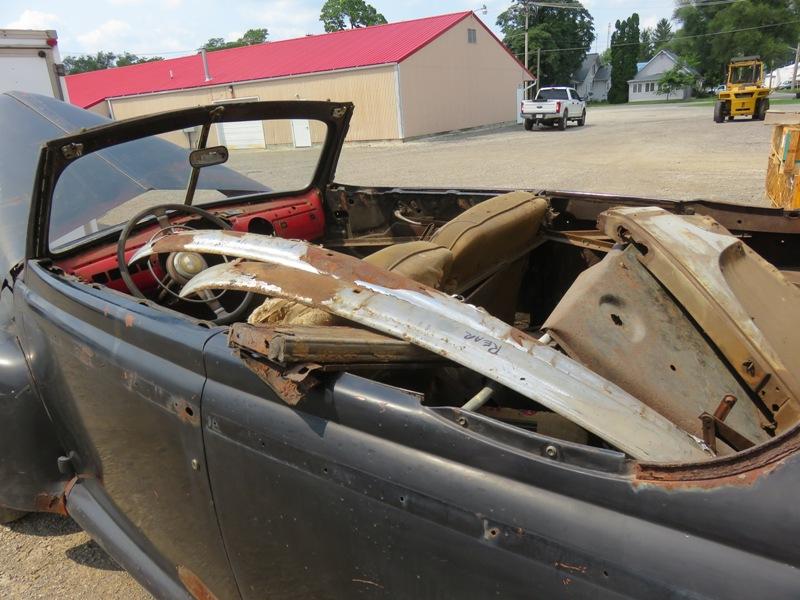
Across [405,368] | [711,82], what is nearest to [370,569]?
[405,368]

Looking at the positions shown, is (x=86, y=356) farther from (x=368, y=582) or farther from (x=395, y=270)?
(x=368, y=582)

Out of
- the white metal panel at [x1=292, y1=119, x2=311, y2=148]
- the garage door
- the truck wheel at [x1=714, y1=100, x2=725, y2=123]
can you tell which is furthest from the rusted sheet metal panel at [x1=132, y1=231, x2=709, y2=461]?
the truck wheel at [x1=714, y1=100, x2=725, y2=123]

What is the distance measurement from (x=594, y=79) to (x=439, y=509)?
298 feet

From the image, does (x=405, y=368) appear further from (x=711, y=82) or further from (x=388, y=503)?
(x=711, y=82)

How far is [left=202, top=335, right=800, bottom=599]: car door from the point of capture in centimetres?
92

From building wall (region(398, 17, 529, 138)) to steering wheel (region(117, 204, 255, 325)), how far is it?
24505mm

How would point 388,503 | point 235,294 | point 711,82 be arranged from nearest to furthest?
point 388,503, point 235,294, point 711,82

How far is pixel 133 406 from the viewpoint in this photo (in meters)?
1.77

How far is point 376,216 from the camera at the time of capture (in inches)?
156

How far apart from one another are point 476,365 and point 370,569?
49 centimetres

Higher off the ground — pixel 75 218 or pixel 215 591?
pixel 75 218

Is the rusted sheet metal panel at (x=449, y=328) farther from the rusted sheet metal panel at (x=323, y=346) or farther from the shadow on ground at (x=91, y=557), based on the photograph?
the shadow on ground at (x=91, y=557)

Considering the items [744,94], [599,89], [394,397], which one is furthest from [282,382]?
[599,89]

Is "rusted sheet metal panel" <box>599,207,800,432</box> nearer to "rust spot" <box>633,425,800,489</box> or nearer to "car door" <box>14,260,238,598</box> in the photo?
"rust spot" <box>633,425,800,489</box>
